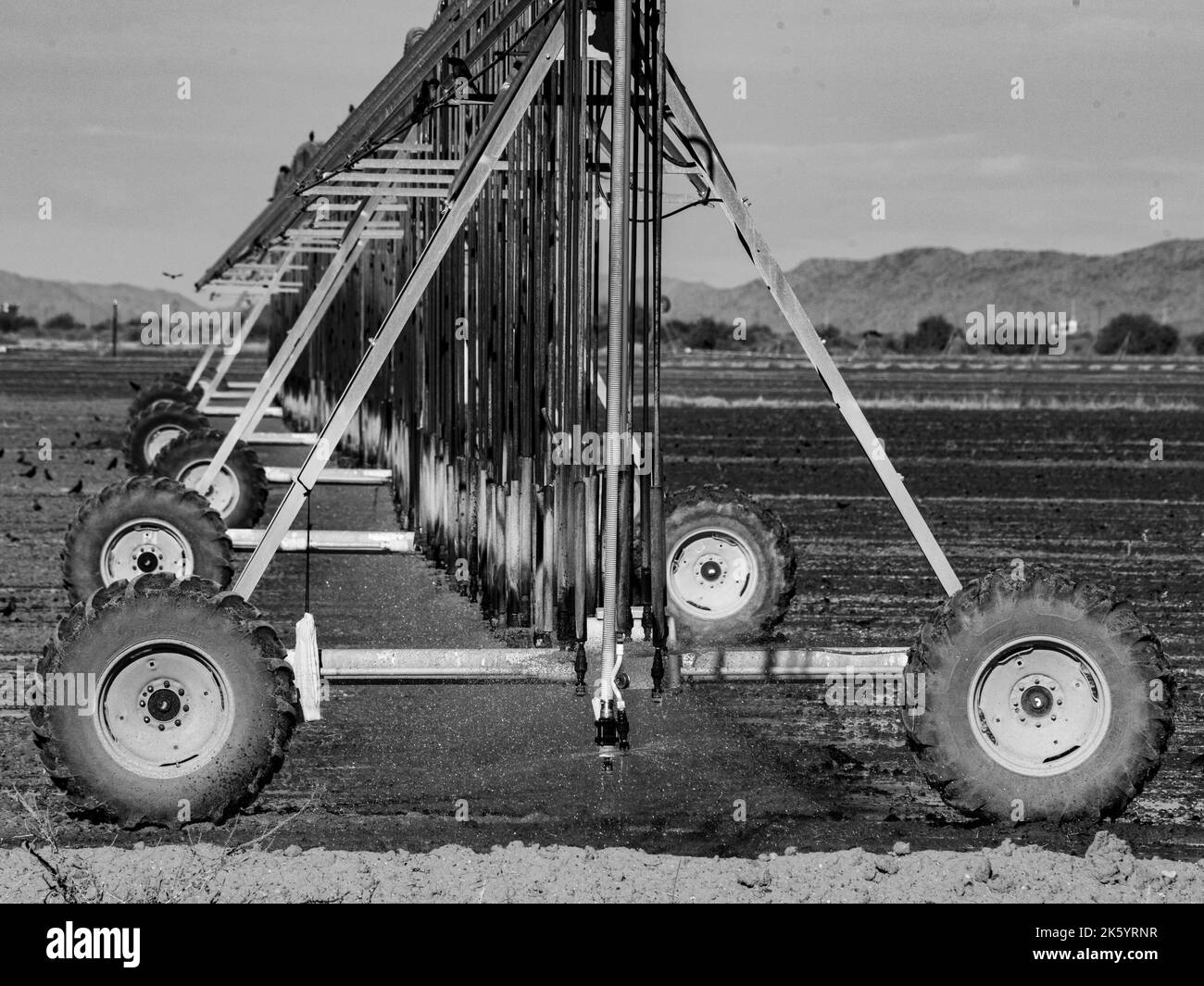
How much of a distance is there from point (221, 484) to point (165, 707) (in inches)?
354

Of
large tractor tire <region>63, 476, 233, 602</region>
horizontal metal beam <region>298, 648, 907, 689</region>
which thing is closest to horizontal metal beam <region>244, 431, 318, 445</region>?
large tractor tire <region>63, 476, 233, 602</region>

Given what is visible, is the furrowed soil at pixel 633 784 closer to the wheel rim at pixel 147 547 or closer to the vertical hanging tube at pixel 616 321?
the wheel rim at pixel 147 547

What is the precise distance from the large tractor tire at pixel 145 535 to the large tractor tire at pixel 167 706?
A: 5280mm

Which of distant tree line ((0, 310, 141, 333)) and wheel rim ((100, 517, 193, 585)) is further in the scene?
distant tree line ((0, 310, 141, 333))

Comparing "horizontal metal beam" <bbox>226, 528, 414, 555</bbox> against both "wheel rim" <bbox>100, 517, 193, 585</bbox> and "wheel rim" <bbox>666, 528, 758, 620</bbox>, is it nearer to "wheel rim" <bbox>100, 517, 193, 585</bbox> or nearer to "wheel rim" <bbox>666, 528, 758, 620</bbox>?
"wheel rim" <bbox>100, 517, 193, 585</bbox>

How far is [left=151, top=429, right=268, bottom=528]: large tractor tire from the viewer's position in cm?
1591

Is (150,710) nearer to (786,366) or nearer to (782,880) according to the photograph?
(782,880)

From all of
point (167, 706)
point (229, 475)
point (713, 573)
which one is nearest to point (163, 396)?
point (229, 475)

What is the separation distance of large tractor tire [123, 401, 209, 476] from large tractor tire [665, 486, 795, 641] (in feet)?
33.6

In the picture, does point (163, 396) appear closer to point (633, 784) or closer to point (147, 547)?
point (147, 547)

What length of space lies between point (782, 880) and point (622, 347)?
7.37 ft

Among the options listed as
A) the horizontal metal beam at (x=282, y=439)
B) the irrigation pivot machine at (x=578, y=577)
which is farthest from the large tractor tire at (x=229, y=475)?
the irrigation pivot machine at (x=578, y=577)
